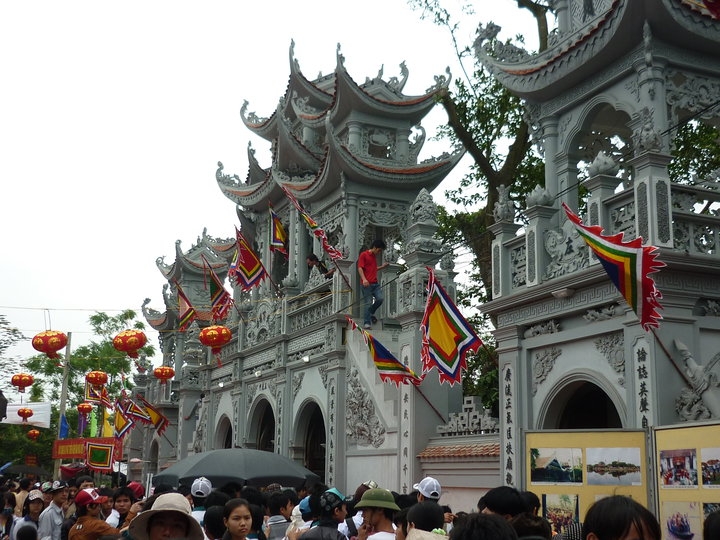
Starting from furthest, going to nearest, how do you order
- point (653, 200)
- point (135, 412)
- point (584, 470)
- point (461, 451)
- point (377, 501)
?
1. point (135, 412)
2. point (461, 451)
3. point (653, 200)
4. point (584, 470)
5. point (377, 501)

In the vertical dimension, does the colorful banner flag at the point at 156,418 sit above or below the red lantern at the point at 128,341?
below

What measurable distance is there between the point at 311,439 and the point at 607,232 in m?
11.6

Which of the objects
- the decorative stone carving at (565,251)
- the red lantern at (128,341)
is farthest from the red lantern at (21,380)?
the decorative stone carving at (565,251)

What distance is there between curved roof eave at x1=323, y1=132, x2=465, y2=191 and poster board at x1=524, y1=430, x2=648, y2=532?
11.5 metres

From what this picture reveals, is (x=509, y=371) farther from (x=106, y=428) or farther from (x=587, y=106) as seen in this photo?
(x=106, y=428)

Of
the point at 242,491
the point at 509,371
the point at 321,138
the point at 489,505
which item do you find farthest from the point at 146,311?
the point at 489,505

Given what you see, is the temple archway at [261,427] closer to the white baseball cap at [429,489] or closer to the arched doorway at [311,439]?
the arched doorway at [311,439]

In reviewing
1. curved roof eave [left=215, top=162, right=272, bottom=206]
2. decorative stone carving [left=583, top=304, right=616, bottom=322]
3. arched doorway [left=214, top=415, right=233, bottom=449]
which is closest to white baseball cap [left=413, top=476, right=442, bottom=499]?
decorative stone carving [left=583, top=304, right=616, bottom=322]

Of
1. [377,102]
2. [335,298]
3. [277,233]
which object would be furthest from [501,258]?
[277,233]

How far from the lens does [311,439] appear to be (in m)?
20.8

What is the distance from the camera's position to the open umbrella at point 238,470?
39.2ft

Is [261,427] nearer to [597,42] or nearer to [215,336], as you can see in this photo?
[215,336]

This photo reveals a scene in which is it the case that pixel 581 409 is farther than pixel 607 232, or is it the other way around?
pixel 581 409

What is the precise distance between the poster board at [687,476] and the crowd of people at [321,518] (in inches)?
34.2
